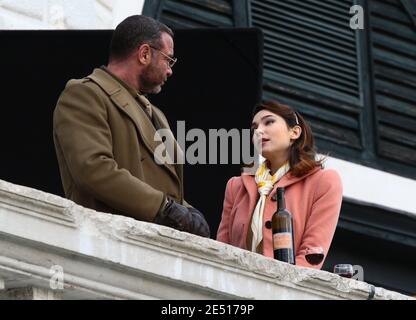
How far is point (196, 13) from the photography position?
12.1 metres

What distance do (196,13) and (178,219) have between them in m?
4.92

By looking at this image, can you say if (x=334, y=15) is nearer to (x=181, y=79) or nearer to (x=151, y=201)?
(x=181, y=79)

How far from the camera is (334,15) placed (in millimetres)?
12812

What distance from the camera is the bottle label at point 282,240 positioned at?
24.7 feet

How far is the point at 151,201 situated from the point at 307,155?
98cm

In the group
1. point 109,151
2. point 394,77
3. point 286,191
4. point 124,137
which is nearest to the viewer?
point 109,151

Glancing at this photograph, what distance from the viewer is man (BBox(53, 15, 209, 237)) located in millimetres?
7164

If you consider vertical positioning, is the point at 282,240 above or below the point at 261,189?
below

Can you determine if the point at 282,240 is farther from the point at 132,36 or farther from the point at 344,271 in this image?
the point at 132,36

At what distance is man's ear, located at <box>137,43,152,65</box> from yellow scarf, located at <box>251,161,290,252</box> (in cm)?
71

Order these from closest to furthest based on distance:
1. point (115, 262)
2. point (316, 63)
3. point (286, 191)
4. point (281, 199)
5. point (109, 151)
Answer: point (115, 262) < point (109, 151) < point (281, 199) < point (286, 191) < point (316, 63)

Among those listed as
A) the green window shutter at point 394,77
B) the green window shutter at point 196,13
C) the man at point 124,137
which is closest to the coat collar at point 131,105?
the man at point 124,137

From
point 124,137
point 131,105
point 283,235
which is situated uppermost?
point 131,105

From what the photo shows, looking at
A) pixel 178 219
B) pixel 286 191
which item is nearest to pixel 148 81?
pixel 178 219
